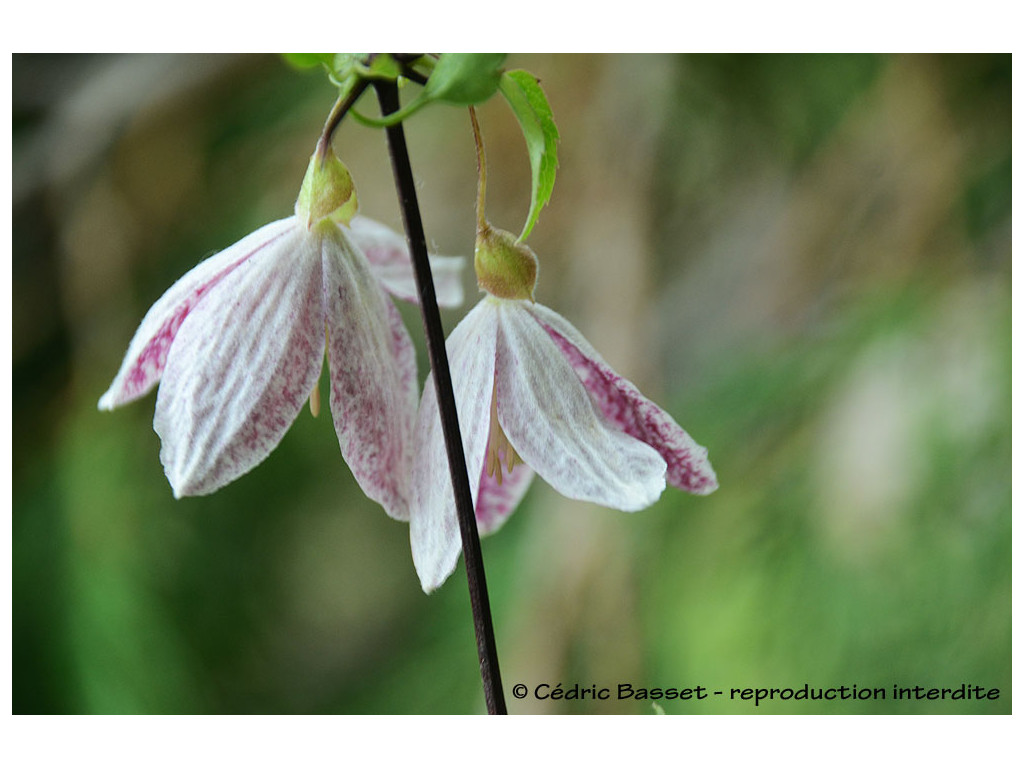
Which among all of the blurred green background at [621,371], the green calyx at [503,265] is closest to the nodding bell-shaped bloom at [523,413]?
the green calyx at [503,265]

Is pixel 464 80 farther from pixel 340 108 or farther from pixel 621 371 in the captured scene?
pixel 621 371

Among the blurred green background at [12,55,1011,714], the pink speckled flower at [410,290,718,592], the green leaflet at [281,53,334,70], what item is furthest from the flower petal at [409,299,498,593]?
Result: the blurred green background at [12,55,1011,714]

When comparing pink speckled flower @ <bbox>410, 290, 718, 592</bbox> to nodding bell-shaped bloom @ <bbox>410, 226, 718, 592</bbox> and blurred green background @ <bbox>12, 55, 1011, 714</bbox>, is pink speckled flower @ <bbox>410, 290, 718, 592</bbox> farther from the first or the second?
blurred green background @ <bbox>12, 55, 1011, 714</bbox>

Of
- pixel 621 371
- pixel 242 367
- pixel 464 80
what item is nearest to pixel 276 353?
pixel 242 367
